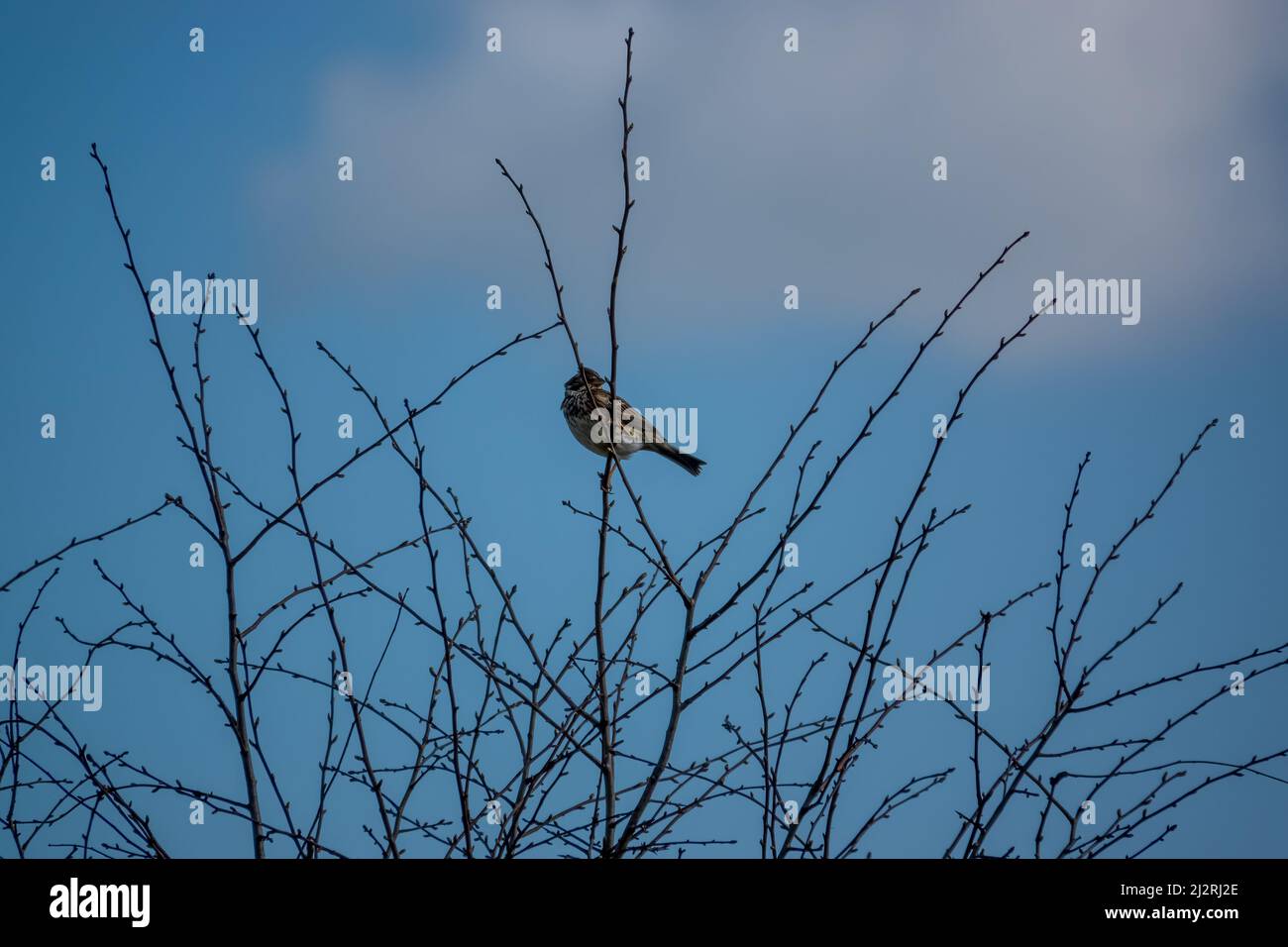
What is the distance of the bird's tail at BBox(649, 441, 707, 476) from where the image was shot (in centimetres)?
702

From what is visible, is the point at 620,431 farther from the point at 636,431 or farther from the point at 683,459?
the point at 683,459

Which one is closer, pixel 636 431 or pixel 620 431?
pixel 620 431

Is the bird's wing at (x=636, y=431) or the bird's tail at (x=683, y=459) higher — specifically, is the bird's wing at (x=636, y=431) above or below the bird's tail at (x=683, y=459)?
above

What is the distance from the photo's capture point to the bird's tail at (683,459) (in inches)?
276

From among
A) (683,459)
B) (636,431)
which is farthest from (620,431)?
(683,459)

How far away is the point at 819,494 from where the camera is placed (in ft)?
10.2

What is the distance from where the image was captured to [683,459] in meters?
7.05

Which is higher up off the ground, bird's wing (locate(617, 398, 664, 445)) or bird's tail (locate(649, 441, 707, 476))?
bird's wing (locate(617, 398, 664, 445))
